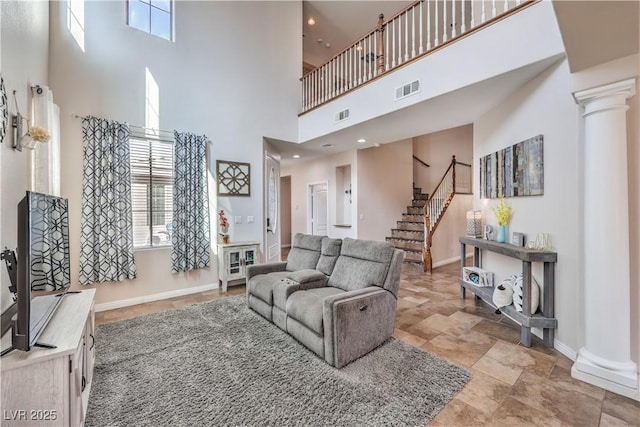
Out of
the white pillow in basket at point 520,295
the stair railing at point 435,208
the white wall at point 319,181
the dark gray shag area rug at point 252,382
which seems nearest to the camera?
the dark gray shag area rug at point 252,382

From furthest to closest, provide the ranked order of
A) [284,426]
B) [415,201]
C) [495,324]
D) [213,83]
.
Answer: [415,201], [213,83], [495,324], [284,426]

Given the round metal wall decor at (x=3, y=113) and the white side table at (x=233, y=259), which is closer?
the round metal wall decor at (x=3, y=113)

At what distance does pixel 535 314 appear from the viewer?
9.08 feet

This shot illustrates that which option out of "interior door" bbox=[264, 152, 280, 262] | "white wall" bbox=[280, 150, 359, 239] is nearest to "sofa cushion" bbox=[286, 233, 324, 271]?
"interior door" bbox=[264, 152, 280, 262]

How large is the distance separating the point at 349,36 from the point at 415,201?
4.77m

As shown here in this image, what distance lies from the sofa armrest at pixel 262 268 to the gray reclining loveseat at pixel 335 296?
1 centimetres

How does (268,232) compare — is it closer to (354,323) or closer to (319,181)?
(319,181)

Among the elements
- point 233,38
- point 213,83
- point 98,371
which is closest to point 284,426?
point 98,371

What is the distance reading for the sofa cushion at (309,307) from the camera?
2.45m

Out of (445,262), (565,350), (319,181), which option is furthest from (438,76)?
(445,262)

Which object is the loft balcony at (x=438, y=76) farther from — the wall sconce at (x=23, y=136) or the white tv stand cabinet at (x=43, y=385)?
the white tv stand cabinet at (x=43, y=385)

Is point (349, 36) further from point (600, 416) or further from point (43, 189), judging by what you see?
point (600, 416)

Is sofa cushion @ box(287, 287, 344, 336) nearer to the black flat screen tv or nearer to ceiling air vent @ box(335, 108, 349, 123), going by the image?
the black flat screen tv

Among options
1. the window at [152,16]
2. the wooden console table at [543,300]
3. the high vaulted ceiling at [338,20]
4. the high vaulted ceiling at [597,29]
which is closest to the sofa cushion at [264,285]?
the wooden console table at [543,300]
